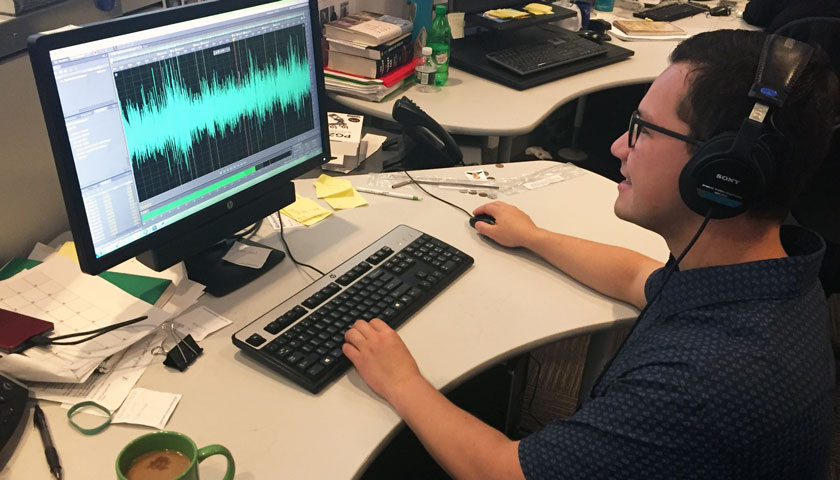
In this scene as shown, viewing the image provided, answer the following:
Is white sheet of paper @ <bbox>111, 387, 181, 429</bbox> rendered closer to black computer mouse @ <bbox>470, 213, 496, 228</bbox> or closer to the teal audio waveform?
the teal audio waveform

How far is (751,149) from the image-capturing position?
2.68ft

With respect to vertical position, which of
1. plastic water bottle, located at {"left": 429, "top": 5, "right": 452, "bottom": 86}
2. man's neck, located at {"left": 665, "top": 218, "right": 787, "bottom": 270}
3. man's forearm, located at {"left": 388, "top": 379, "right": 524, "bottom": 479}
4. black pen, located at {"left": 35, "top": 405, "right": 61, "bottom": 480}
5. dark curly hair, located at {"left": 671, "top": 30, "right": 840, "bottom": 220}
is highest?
dark curly hair, located at {"left": 671, "top": 30, "right": 840, "bottom": 220}

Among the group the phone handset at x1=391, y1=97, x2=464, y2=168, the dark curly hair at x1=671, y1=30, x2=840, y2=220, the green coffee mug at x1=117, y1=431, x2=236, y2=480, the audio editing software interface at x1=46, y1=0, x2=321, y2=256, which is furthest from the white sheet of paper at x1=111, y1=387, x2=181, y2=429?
the phone handset at x1=391, y1=97, x2=464, y2=168

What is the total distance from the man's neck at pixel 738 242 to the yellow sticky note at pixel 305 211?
2.49ft

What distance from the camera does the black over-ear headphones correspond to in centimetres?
81

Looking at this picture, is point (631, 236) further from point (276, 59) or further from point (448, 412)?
point (276, 59)

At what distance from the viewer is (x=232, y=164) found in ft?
3.78

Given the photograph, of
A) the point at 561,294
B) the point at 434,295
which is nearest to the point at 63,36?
the point at 434,295

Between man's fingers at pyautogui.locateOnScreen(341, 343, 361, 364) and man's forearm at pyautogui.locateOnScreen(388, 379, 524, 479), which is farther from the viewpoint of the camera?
man's fingers at pyautogui.locateOnScreen(341, 343, 361, 364)

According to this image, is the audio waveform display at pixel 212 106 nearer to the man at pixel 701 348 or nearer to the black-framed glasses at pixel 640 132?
the man at pixel 701 348

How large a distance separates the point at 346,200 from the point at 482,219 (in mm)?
304

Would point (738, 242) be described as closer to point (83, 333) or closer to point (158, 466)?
point (158, 466)

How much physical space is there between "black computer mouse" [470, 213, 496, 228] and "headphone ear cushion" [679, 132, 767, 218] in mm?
517

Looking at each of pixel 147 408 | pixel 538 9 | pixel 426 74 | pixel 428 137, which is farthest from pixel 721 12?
pixel 147 408
